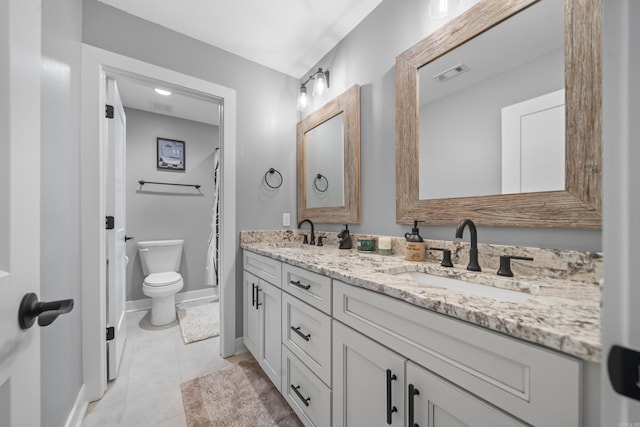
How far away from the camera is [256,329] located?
1.70 meters

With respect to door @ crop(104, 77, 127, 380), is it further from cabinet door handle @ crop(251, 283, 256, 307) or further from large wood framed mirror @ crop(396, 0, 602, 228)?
large wood framed mirror @ crop(396, 0, 602, 228)

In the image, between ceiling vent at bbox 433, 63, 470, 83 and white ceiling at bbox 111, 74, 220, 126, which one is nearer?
ceiling vent at bbox 433, 63, 470, 83

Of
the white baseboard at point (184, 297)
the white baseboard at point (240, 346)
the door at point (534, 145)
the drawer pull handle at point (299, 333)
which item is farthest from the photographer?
the white baseboard at point (184, 297)

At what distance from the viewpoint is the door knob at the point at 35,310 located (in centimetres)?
45

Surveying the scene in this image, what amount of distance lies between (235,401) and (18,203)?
4.81 feet

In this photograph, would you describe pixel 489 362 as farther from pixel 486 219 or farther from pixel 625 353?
pixel 486 219

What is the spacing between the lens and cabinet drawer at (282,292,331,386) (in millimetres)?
1029

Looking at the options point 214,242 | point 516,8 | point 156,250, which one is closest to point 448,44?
point 516,8

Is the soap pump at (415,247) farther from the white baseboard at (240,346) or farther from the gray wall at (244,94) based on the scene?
the white baseboard at (240,346)

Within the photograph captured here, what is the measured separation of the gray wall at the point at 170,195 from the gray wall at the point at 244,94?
4.99 ft

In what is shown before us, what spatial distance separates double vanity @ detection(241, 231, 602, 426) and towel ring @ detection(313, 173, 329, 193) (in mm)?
783

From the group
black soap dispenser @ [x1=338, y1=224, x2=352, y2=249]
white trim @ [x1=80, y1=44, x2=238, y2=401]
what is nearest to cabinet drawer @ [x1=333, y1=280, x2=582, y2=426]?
black soap dispenser @ [x1=338, y1=224, x2=352, y2=249]

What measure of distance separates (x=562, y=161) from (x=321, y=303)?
1.03 meters

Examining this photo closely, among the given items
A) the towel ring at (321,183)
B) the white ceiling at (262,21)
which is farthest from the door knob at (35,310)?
the white ceiling at (262,21)
